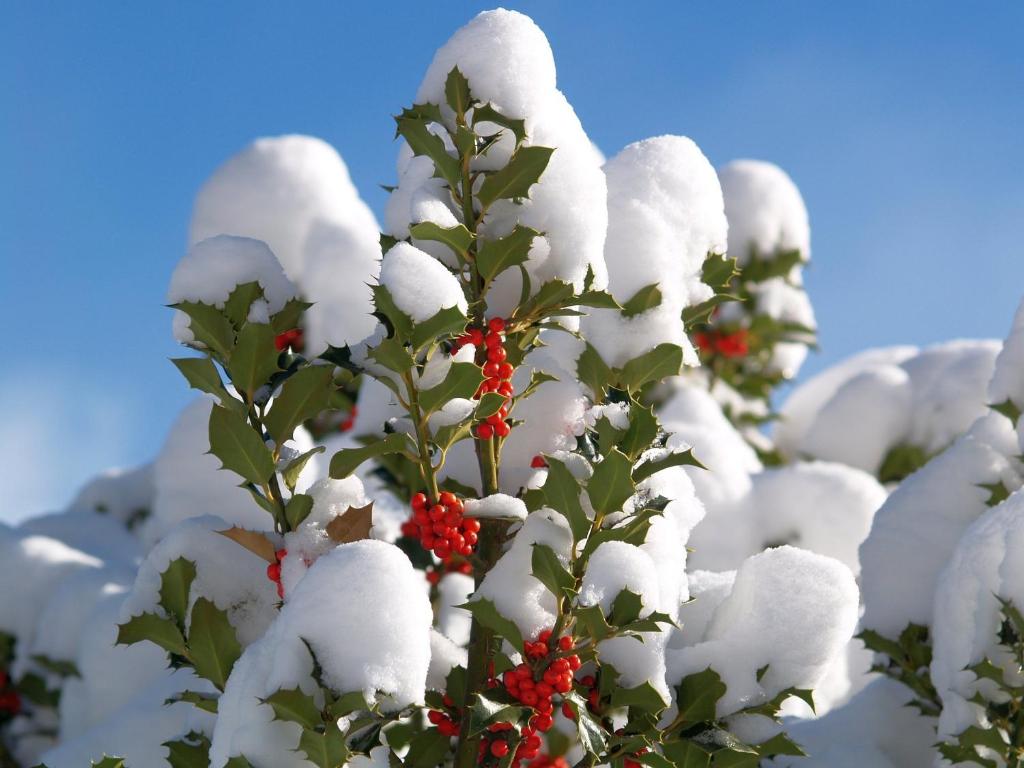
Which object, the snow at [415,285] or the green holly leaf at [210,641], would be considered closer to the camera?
the snow at [415,285]

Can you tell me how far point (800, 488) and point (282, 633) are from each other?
199 inches

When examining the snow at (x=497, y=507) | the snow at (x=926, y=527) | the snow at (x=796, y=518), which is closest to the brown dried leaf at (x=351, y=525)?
the snow at (x=497, y=507)

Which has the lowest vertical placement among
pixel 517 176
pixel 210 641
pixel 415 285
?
pixel 210 641

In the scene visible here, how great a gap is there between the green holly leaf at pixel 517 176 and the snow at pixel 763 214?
20.2 feet

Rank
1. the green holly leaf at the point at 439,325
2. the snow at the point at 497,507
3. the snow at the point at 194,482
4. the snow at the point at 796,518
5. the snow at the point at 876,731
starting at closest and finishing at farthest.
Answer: the green holly leaf at the point at 439,325
the snow at the point at 497,507
the snow at the point at 876,731
the snow at the point at 194,482
the snow at the point at 796,518

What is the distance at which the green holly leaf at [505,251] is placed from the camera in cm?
248

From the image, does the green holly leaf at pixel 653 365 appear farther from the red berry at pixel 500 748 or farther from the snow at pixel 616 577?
the red berry at pixel 500 748

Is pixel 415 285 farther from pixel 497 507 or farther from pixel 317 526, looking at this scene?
pixel 317 526

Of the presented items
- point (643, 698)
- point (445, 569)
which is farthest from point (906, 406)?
point (643, 698)

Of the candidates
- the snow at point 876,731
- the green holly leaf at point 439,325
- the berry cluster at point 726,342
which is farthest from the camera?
the berry cluster at point 726,342

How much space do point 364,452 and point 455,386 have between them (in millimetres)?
242

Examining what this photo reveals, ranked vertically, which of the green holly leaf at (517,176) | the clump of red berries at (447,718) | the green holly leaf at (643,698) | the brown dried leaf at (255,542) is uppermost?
the green holly leaf at (517,176)

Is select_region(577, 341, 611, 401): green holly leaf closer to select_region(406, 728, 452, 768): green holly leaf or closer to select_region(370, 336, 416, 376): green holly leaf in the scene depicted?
select_region(370, 336, 416, 376): green holly leaf

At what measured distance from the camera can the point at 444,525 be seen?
2.40m
